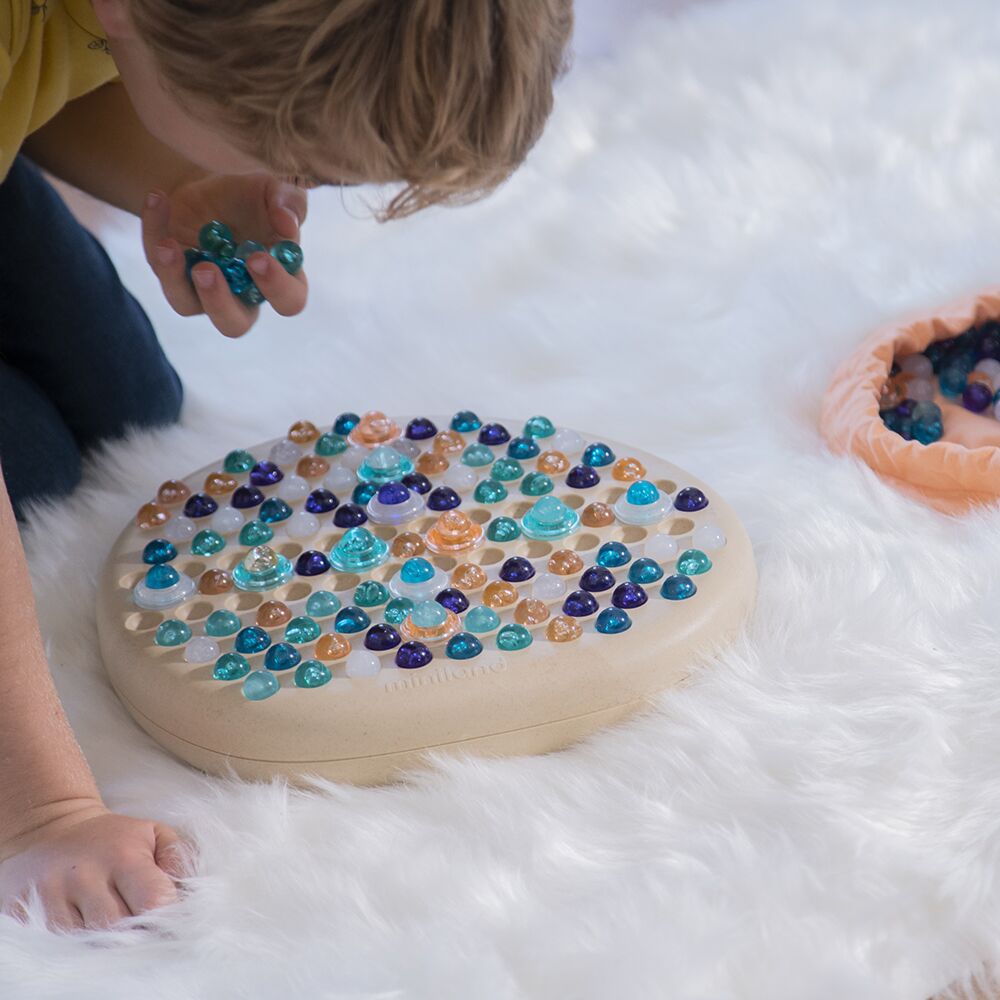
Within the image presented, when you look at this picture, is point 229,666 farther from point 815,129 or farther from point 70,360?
point 815,129

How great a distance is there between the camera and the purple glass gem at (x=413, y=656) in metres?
0.69

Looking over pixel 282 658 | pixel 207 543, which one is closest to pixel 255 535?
pixel 207 543

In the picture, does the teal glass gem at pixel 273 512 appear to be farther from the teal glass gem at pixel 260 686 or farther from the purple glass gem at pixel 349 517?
the teal glass gem at pixel 260 686

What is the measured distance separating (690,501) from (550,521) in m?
0.09

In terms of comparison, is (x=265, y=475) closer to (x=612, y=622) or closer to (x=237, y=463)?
(x=237, y=463)

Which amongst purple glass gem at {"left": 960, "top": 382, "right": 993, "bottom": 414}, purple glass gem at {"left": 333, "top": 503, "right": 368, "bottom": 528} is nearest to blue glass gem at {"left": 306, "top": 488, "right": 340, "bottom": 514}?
purple glass gem at {"left": 333, "top": 503, "right": 368, "bottom": 528}

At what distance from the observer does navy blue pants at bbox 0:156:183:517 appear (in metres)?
0.98

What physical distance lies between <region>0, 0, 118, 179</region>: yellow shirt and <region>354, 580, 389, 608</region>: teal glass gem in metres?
0.36

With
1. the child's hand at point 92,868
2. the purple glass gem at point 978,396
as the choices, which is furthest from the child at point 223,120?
the purple glass gem at point 978,396

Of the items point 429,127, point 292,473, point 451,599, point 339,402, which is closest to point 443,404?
point 339,402

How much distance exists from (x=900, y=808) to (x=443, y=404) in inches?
21.1

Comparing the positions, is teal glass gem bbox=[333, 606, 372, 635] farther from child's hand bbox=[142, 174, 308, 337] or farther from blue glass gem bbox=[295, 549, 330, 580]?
child's hand bbox=[142, 174, 308, 337]

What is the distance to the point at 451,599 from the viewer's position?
28.8 inches

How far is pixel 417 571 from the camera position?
0.74 m
